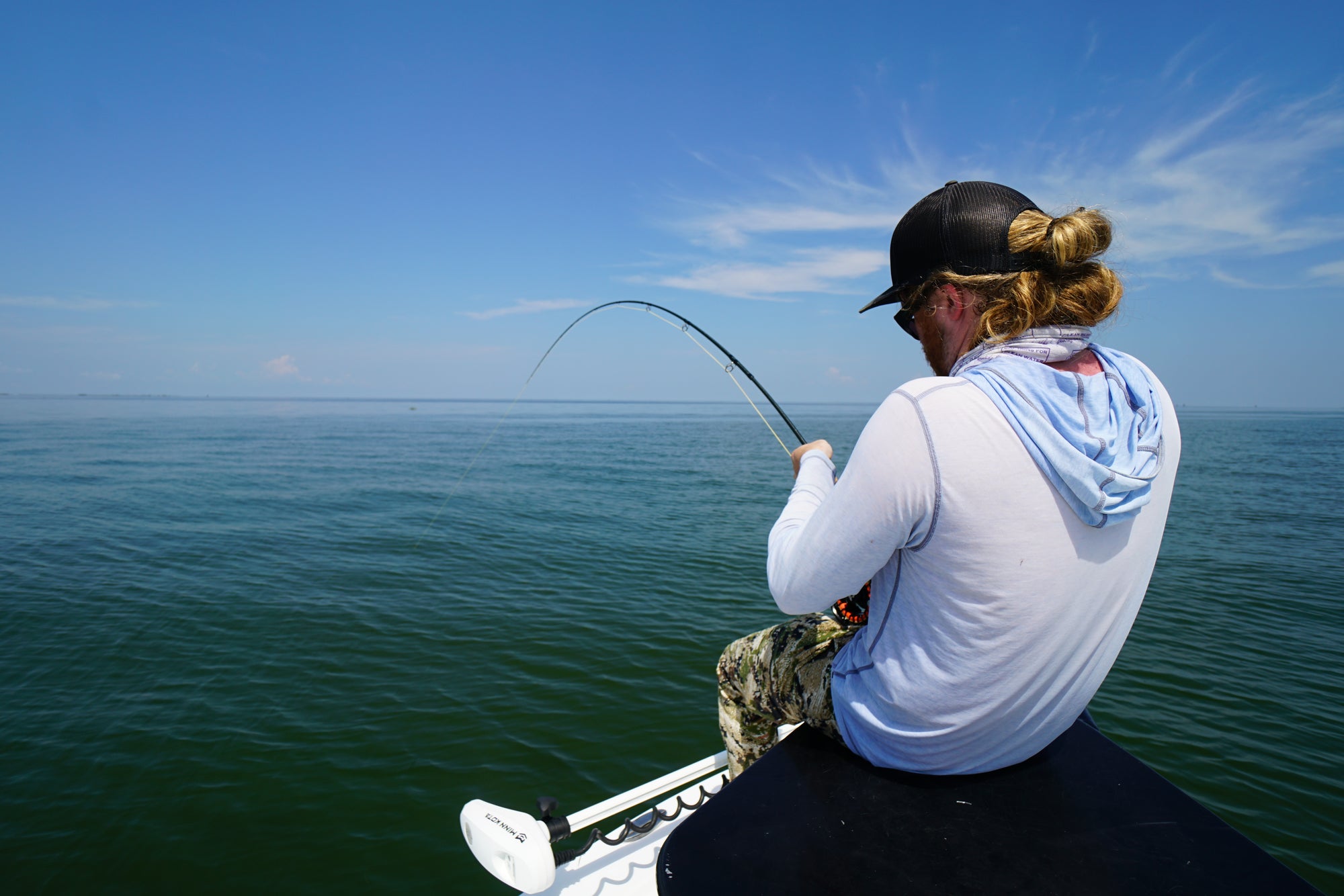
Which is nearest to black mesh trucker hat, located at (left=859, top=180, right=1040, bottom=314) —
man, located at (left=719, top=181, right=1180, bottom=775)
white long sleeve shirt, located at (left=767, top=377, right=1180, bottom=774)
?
man, located at (left=719, top=181, right=1180, bottom=775)

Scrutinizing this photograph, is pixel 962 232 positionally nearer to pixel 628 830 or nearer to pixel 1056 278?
pixel 1056 278

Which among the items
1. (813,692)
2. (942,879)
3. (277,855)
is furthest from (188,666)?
(942,879)

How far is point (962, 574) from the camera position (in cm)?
138

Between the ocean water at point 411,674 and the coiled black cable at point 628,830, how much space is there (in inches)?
82.6

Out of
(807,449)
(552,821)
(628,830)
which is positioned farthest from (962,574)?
(628,830)

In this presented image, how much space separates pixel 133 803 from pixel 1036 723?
19.9 feet

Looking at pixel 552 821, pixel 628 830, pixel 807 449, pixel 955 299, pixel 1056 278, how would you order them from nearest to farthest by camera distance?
pixel 1056 278 → pixel 955 299 → pixel 807 449 → pixel 552 821 → pixel 628 830

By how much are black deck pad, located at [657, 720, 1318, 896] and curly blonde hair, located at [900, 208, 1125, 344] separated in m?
1.18

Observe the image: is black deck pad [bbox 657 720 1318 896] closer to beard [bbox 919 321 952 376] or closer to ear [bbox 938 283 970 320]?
beard [bbox 919 321 952 376]

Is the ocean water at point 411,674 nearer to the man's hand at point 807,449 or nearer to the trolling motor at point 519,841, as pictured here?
the trolling motor at point 519,841

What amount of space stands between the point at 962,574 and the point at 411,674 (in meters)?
6.85

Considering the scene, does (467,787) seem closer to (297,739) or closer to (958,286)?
(297,739)

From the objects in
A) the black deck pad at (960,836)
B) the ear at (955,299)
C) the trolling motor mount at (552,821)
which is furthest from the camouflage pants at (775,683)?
the ear at (955,299)

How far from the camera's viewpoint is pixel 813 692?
2.05 meters
